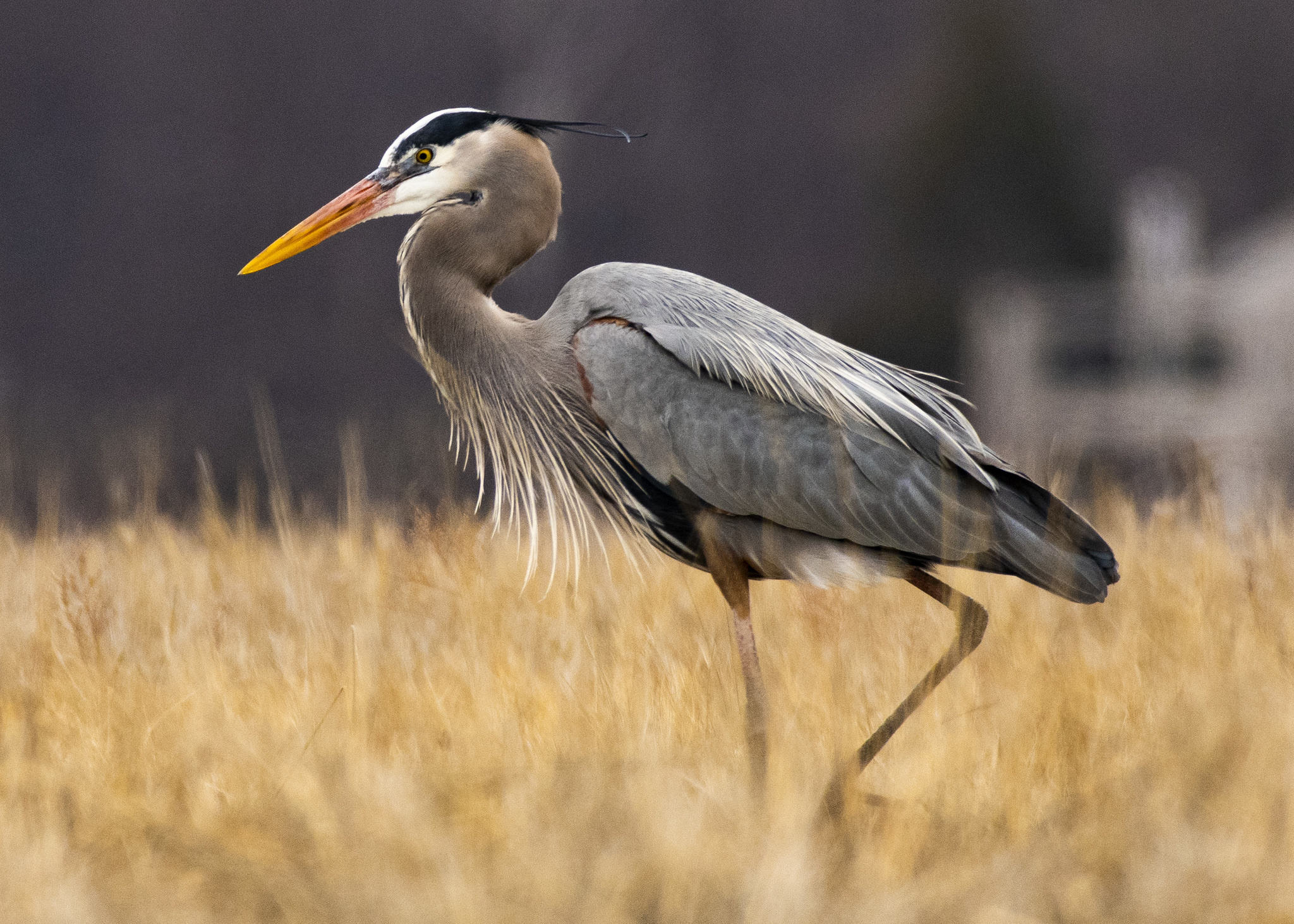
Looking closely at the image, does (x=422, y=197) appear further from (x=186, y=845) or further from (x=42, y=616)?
(x=186, y=845)

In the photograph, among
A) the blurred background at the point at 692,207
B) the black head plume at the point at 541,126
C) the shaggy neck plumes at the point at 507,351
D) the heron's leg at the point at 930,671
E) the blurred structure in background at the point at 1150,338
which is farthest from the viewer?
the blurred background at the point at 692,207

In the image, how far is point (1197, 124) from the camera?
47.8m

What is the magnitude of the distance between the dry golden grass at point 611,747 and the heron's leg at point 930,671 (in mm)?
70

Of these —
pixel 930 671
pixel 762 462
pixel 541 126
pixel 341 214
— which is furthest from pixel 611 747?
pixel 541 126

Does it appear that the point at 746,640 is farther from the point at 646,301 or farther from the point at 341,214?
the point at 341,214

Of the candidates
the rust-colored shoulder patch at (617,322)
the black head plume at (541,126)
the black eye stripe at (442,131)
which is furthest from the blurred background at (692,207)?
the rust-colored shoulder patch at (617,322)

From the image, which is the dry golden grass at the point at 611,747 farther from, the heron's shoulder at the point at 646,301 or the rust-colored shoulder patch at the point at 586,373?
the heron's shoulder at the point at 646,301

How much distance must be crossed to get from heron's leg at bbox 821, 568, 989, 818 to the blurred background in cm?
2363

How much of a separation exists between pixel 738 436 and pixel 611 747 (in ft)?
3.56

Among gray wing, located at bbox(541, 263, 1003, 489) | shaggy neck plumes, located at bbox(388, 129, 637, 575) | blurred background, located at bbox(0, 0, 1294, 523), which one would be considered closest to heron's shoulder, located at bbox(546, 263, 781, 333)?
gray wing, located at bbox(541, 263, 1003, 489)

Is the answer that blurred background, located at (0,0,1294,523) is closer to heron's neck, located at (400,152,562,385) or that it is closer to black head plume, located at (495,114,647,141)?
black head plume, located at (495,114,647,141)

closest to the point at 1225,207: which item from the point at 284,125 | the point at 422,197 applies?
the point at 284,125

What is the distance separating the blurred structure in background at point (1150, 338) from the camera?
31.1 meters

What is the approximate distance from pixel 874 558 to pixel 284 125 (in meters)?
36.3
